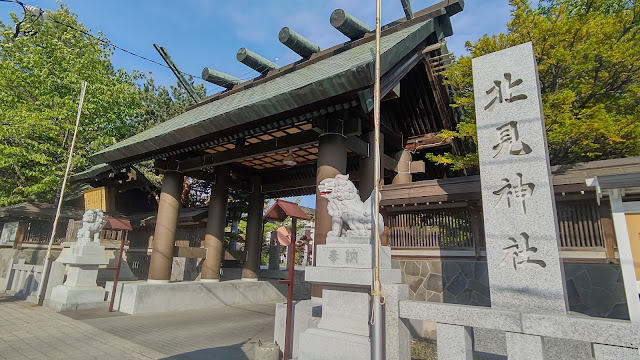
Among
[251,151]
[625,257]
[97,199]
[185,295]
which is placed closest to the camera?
[625,257]

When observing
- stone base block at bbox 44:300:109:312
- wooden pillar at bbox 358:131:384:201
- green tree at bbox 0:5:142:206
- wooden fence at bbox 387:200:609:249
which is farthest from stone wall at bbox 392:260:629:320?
green tree at bbox 0:5:142:206

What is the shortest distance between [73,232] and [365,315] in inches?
713

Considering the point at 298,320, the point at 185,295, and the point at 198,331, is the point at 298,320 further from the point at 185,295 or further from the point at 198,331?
the point at 185,295

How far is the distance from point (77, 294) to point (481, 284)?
42.2 ft

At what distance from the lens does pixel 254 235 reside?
1580cm

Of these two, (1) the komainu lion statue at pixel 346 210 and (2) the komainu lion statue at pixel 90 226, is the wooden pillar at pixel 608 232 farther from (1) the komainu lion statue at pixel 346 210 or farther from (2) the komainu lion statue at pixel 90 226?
(2) the komainu lion statue at pixel 90 226

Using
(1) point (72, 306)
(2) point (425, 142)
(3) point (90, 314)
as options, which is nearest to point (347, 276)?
(2) point (425, 142)

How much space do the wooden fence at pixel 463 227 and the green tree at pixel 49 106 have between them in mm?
16445

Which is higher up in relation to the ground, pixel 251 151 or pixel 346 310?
pixel 251 151

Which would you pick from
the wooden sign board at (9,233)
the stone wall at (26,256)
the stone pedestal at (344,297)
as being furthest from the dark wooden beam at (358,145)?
the wooden sign board at (9,233)

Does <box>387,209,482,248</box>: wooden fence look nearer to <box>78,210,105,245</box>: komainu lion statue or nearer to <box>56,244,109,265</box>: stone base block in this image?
<box>56,244,109,265</box>: stone base block

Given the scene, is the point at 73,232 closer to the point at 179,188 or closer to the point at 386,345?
Result: the point at 179,188

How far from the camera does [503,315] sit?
3709 mm

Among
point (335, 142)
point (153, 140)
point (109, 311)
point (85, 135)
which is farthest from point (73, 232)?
point (335, 142)
